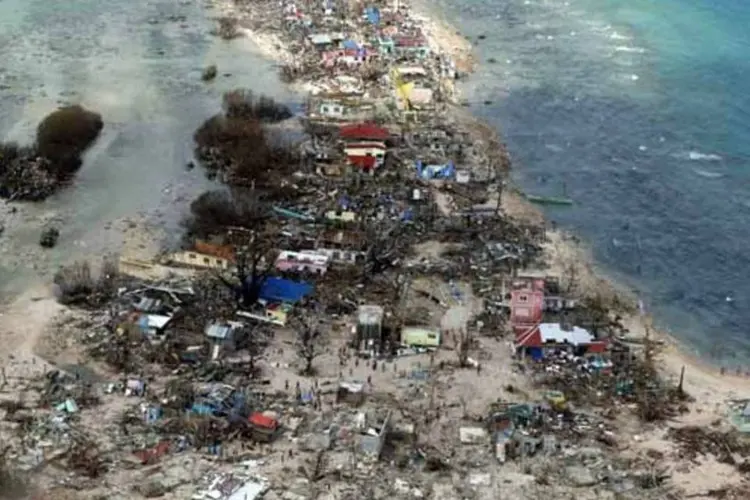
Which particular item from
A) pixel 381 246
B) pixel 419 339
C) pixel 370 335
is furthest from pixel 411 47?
pixel 370 335

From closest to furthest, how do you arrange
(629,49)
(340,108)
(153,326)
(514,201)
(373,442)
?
(373,442) < (153,326) < (514,201) < (340,108) < (629,49)

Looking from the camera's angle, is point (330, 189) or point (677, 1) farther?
point (677, 1)

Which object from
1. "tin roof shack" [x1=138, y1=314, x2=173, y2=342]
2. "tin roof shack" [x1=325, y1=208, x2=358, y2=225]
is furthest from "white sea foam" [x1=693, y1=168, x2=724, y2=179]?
"tin roof shack" [x1=138, y1=314, x2=173, y2=342]

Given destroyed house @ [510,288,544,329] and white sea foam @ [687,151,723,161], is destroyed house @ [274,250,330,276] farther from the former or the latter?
white sea foam @ [687,151,723,161]

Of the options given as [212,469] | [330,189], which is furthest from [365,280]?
[212,469]

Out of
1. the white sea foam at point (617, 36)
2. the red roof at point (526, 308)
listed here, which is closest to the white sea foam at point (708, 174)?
the red roof at point (526, 308)

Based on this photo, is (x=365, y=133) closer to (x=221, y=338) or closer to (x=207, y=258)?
(x=207, y=258)

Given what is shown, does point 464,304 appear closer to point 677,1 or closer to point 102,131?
point 102,131

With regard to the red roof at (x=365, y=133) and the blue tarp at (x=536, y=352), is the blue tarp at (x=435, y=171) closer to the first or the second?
the red roof at (x=365, y=133)
